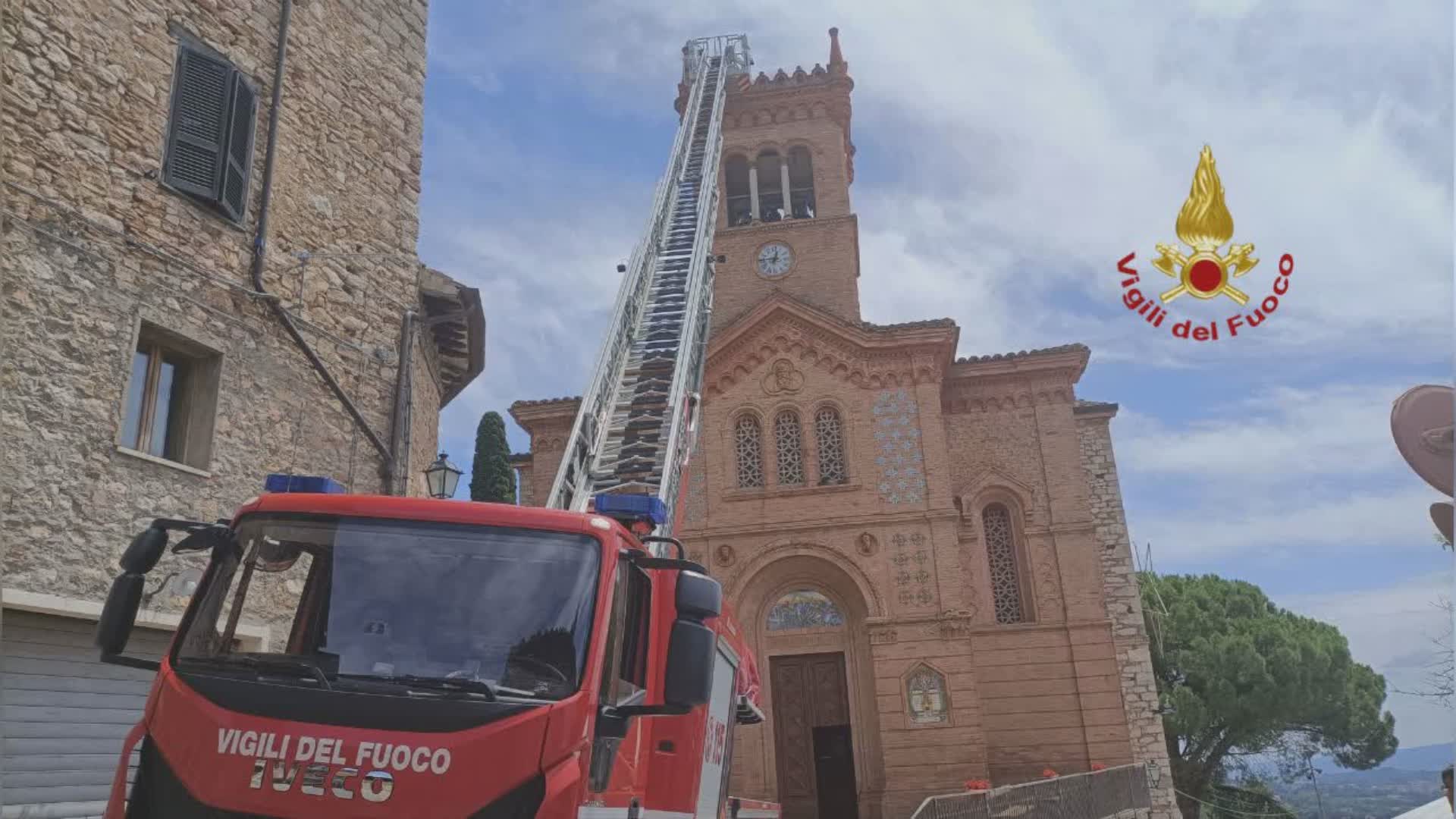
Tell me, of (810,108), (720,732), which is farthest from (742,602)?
(720,732)

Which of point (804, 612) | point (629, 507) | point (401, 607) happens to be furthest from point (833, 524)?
point (401, 607)

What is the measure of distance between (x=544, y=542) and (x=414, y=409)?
23.8 feet

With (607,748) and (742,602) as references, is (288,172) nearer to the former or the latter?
(607,748)

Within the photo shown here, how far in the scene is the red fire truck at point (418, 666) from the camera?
4.02 meters

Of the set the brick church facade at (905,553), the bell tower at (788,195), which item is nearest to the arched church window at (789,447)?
the brick church facade at (905,553)

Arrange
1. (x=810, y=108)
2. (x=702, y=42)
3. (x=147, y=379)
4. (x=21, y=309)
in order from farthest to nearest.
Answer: (x=702, y=42), (x=810, y=108), (x=147, y=379), (x=21, y=309)

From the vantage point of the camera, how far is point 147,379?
8.52 metres

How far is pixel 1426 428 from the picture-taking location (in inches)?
74.4

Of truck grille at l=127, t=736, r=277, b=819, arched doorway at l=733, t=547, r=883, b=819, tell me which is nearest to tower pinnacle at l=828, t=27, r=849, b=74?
arched doorway at l=733, t=547, r=883, b=819

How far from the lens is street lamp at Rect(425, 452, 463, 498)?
920cm

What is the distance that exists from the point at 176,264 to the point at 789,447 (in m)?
14.6

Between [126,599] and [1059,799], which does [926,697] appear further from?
[126,599]

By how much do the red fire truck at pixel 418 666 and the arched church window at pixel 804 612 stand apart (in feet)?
49.7

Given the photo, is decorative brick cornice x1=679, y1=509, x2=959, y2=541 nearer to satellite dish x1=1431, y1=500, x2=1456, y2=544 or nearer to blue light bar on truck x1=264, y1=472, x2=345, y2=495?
blue light bar on truck x1=264, y1=472, x2=345, y2=495
